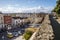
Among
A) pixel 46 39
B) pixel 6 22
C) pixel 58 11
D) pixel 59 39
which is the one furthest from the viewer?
pixel 6 22

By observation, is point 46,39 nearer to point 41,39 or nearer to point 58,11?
point 41,39

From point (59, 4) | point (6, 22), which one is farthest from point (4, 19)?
point (59, 4)

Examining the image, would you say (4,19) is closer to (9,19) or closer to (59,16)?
(9,19)

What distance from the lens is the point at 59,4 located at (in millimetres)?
42375

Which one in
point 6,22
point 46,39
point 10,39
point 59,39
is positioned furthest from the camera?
point 6,22

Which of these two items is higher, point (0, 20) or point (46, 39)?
point (46, 39)

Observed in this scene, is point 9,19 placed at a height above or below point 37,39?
below

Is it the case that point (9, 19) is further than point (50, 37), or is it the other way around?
point (9, 19)

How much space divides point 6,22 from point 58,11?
83.9 feet

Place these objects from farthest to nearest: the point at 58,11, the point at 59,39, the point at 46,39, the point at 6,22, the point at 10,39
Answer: the point at 6,22 < the point at 58,11 < the point at 10,39 < the point at 59,39 < the point at 46,39

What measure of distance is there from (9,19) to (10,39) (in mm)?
33433

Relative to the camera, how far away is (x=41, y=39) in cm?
448

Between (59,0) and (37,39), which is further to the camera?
(59,0)

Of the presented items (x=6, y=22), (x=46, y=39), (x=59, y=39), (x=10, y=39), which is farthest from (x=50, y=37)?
(x=6, y=22)
